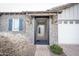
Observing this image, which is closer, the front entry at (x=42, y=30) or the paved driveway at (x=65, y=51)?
the paved driveway at (x=65, y=51)

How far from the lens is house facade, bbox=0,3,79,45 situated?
408 centimetres

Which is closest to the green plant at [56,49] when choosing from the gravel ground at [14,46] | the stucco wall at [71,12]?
the gravel ground at [14,46]

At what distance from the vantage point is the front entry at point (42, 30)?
413 cm

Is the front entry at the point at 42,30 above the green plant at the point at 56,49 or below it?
above

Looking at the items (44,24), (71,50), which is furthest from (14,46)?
(71,50)

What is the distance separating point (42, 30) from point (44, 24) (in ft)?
0.50

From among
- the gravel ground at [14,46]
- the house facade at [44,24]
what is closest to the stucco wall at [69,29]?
the house facade at [44,24]

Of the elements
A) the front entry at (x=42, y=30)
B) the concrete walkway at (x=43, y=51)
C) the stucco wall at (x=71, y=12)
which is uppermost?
the stucco wall at (x=71, y=12)

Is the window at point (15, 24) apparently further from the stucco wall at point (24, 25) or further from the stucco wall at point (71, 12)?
the stucco wall at point (71, 12)

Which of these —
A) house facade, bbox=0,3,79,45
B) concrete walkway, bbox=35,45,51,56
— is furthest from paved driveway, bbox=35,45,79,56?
house facade, bbox=0,3,79,45

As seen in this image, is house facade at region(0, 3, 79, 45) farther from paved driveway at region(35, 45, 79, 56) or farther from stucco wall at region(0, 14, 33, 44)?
paved driveway at region(35, 45, 79, 56)

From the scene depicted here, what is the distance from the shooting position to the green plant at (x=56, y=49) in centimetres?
400

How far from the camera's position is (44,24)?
13.6 ft

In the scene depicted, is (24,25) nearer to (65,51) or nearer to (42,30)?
(42,30)
